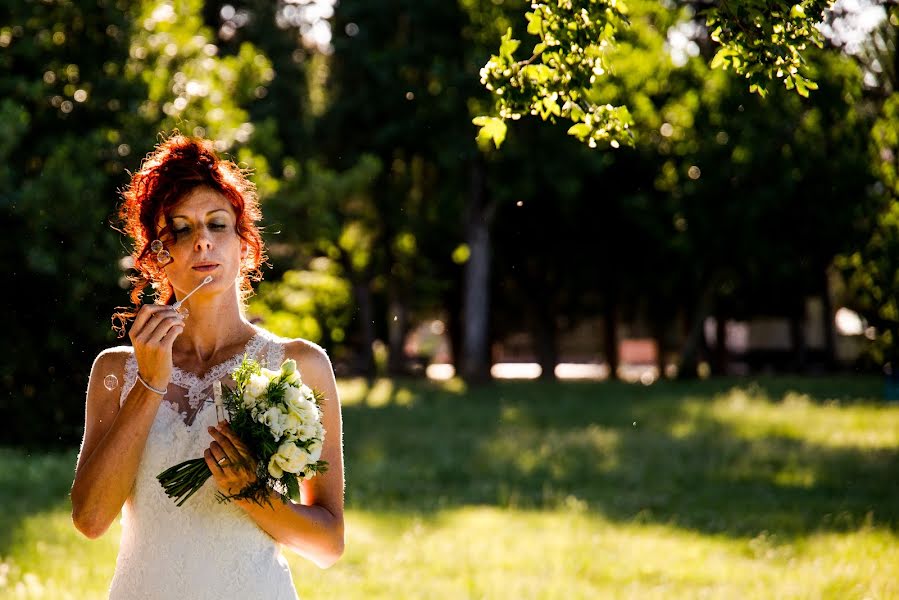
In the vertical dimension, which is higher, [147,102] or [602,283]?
[147,102]

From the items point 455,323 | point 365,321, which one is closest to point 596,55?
point 365,321

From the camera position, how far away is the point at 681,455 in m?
20.6

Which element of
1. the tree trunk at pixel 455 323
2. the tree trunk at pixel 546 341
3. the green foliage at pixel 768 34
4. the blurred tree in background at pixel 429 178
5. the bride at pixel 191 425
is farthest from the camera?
the tree trunk at pixel 455 323

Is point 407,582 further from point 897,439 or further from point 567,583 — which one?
point 897,439

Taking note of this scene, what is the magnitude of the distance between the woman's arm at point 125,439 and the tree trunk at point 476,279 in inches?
1466

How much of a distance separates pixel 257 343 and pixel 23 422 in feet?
60.8

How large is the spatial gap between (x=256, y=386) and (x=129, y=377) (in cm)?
62

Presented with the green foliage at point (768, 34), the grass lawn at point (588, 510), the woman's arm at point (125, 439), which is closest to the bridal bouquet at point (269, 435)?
the woman's arm at point (125, 439)

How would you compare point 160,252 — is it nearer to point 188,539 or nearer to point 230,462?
point 230,462

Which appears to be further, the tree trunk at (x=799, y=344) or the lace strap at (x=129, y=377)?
the tree trunk at (x=799, y=344)

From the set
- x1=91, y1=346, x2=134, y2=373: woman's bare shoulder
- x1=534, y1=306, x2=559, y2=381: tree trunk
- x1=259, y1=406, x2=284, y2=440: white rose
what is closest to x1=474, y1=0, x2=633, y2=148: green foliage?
x1=91, y1=346, x2=134, y2=373: woman's bare shoulder

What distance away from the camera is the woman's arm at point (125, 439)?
138 inches

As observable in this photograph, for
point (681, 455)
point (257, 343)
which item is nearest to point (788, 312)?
point (681, 455)

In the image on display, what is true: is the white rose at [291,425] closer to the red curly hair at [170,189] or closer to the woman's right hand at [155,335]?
the woman's right hand at [155,335]
